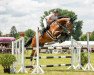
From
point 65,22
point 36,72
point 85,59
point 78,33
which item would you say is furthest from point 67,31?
point 78,33

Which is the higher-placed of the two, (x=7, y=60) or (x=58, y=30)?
(x=58, y=30)

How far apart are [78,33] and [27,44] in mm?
72023

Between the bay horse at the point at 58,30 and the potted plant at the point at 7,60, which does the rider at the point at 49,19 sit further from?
the potted plant at the point at 7,60

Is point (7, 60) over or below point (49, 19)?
below

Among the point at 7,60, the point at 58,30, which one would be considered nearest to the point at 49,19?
the point at 58,30

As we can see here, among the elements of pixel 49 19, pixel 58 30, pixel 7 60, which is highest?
pixel 49 19

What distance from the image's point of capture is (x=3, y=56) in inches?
515

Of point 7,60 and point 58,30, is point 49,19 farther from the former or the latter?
point 7,60

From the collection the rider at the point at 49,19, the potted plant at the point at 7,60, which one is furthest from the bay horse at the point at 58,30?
the potted plant at the point at 7,60

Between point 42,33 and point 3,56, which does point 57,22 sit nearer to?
point 42,33

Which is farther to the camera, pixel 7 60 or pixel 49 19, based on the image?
pixel 49 19

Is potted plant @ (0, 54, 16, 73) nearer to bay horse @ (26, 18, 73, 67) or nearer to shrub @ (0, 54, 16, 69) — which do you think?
shrub @ (0, 54, 16, 69)

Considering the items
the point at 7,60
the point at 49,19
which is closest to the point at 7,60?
the point at 7,60

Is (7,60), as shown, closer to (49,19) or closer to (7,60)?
(7,60)
